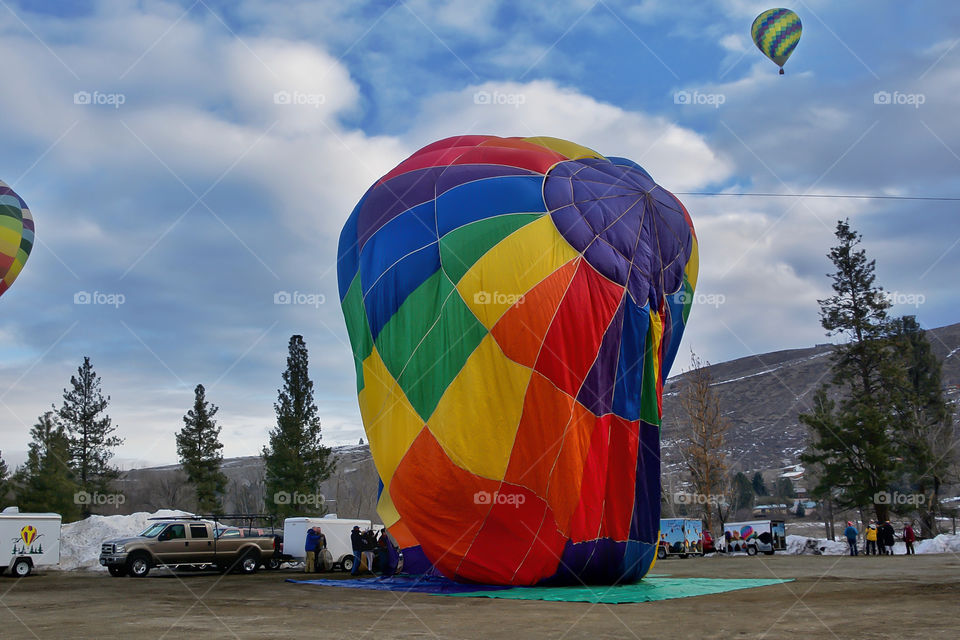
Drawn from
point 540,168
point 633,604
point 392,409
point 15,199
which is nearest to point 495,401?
point 392,409

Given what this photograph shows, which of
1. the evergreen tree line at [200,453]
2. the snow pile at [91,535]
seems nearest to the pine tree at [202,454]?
the evergreen tree line at [200,453]

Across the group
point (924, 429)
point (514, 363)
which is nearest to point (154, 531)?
point (514, 363)

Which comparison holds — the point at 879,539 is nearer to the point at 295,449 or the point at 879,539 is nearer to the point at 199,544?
the point at 199,544

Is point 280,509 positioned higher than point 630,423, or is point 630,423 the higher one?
point 630,423

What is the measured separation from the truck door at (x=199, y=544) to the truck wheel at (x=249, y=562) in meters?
1.09

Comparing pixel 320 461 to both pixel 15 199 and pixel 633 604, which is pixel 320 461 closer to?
pixel 15 199

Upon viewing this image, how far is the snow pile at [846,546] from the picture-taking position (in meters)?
33.2

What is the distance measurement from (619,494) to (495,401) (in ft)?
10.3

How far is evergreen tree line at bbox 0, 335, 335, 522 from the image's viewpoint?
4956 centimetres

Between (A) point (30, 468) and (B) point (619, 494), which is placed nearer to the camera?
(B) point (619, 494)

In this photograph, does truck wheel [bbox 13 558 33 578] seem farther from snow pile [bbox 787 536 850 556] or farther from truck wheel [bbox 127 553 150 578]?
snow pile [bbox 787 536 850 556]

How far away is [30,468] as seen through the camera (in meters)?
48.4

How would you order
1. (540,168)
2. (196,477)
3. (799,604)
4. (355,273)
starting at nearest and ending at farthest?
1. (799,604)
2. (540,168)
3. (355,273)
4. (196,477)

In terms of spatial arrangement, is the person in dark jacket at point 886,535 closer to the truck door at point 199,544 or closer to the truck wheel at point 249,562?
the truck wheel at point 249,562
